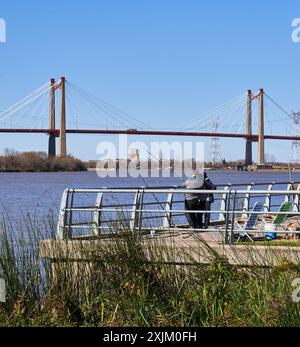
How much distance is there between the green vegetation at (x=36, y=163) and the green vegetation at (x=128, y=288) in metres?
60.1

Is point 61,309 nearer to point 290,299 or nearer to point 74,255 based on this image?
point 74,255

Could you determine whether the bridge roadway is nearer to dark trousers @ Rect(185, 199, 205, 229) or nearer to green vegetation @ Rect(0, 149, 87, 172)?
green vegetation @ Rect(0, 149, 87, 172)

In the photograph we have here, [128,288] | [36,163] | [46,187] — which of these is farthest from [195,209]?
[36,163]

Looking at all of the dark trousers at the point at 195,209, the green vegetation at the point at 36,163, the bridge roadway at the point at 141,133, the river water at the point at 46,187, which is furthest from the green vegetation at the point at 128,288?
the green vegetation at the point at 36,163

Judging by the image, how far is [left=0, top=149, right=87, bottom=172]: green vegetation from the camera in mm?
71312

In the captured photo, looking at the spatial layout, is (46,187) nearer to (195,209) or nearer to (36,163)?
(36,163)

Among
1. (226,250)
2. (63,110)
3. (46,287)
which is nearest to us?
(46,287)

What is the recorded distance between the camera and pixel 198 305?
752cm

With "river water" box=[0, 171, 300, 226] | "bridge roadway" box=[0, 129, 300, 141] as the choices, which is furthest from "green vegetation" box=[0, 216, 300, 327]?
"bridge roadway" box=[0, 129, 300, 141]

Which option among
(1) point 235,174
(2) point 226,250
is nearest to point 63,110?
(1) point 235,174

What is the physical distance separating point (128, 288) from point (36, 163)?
232 ft

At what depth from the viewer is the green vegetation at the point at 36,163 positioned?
234 feet
